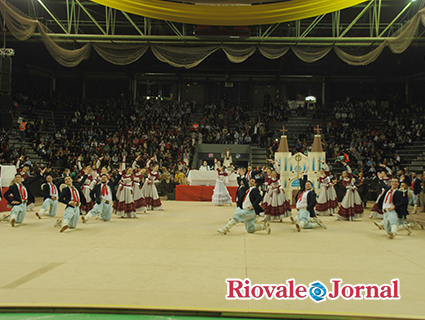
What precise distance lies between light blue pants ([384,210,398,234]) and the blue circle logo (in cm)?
491

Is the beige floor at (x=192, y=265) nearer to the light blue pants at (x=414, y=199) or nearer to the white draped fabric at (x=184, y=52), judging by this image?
the light blue pants at (x=414, y=199)

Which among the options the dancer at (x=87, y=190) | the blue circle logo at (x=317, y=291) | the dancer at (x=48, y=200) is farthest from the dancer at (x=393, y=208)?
the dancer at (x=48, y=200)

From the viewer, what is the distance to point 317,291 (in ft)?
16.4

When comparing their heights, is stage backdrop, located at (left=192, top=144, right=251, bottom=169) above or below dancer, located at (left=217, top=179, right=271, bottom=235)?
above

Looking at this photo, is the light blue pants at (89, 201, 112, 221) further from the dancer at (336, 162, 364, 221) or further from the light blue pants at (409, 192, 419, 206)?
the light blue pants at (409, 192, 419, 206)

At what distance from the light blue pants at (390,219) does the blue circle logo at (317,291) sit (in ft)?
16.1

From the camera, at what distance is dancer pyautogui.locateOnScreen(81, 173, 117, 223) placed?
11062mm

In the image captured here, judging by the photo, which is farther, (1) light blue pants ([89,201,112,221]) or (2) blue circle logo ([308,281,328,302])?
(1) light blue pants ([89,201,112,221])

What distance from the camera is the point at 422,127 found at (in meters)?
25.6

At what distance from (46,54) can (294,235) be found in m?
24.3

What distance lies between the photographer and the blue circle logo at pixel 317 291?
480 cm

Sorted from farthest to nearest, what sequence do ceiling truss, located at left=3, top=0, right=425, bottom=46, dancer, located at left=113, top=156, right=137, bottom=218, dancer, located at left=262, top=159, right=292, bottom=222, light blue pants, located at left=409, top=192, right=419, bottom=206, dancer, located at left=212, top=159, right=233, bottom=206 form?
dancer, located at left=212, top=159, right=233, bottom=206, ceiling truss, located at left=3, top=0, right=425, bottom=46, light blue pants, located at left=409, top=192, right=419, bottom=206, dancer, located at left=113, top=156, right=137, bottom=218, dancer, located at left=262, top=159, right=292, bottom=222

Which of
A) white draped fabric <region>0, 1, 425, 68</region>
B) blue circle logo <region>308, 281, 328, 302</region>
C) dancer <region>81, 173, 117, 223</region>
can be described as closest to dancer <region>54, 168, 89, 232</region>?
dancer <region>81, 173, 117, 223</region>

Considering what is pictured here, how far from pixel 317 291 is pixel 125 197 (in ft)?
28.3
